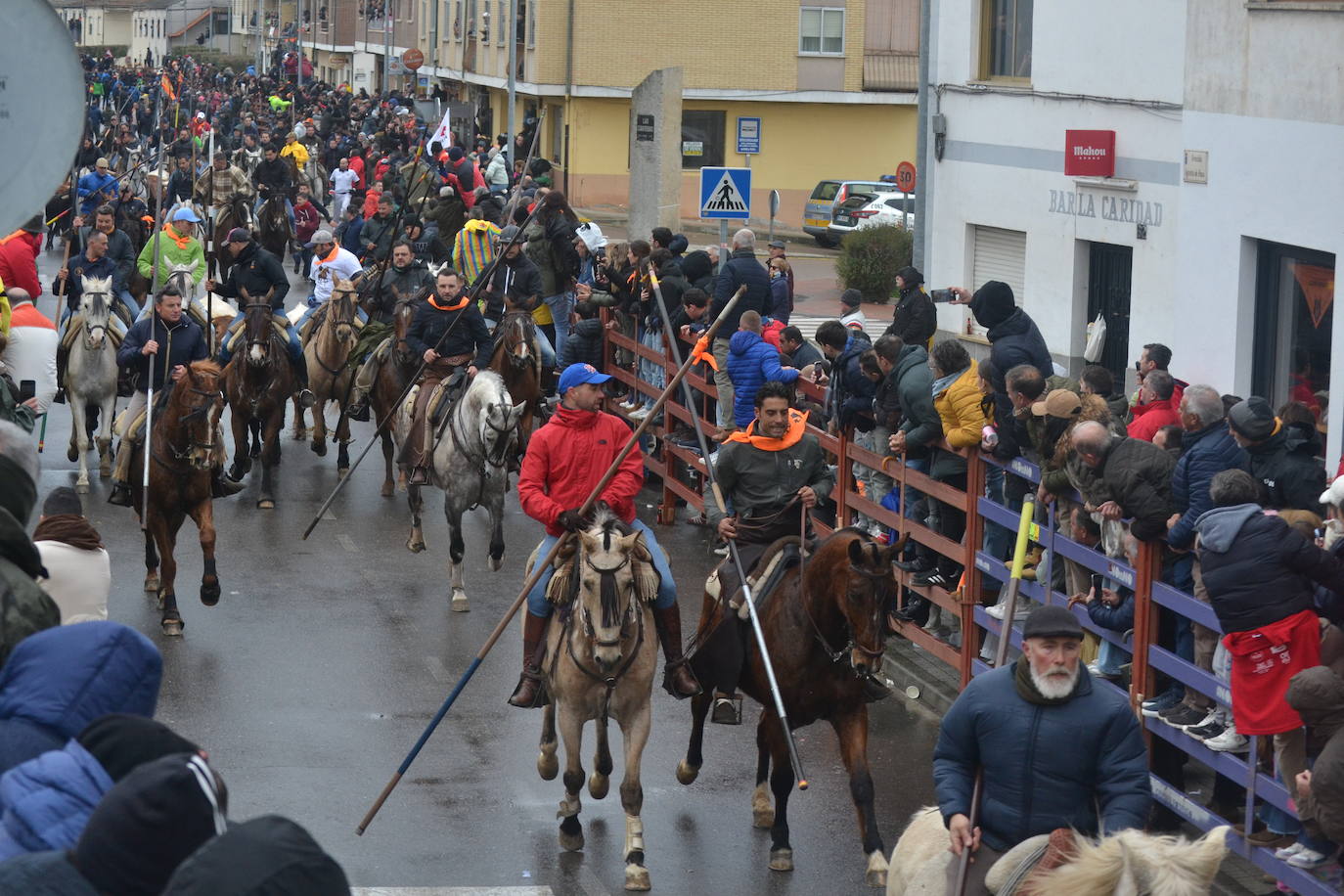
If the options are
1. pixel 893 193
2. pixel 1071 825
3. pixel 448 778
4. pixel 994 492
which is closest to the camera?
pixel 1071 825

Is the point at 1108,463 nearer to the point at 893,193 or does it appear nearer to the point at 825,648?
the point at 825,648

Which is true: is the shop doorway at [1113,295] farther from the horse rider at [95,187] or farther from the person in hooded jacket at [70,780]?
the horse rider at [95,187]

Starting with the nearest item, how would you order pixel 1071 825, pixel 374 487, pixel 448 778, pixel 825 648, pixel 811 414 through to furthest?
pixel 1071 825
pixel 825 648
pixel 448 778
pixel 811 414
pixel 374 487

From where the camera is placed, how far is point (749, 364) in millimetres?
15953

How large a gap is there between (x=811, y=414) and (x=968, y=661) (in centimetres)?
338

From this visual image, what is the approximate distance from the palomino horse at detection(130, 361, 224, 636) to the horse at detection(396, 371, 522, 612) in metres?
1.92

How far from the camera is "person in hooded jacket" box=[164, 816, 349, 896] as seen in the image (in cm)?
351

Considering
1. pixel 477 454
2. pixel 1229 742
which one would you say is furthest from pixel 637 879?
pixel 477 454

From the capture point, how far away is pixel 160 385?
1623 cm

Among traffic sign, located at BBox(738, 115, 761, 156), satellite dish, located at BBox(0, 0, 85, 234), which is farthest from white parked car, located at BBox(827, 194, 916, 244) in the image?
satellite dish, located at BBox(0, 0, 85, 234)

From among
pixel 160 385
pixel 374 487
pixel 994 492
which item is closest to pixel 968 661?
pixel 994 492

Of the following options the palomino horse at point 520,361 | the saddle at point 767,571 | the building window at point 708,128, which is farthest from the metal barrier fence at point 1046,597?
the building window at point 708,128

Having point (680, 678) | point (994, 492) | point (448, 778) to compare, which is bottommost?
point (448, 778)

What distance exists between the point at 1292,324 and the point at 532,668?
Result: 8.32m
